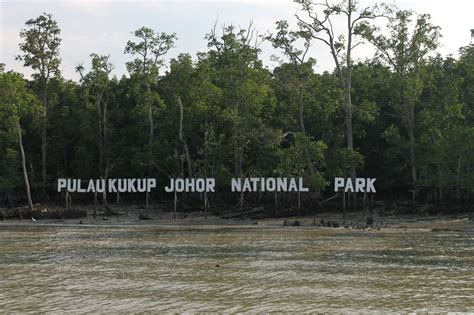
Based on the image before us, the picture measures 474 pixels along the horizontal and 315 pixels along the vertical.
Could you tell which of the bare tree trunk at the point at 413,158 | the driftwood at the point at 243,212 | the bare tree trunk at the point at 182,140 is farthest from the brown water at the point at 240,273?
the bare tree trunk at the point at 182,140

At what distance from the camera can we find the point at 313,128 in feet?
178

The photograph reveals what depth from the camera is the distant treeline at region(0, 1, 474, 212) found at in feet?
156

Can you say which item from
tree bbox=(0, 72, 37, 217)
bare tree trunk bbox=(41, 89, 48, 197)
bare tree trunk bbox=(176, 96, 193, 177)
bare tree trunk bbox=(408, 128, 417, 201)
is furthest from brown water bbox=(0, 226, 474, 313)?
bare tree trunk bbox=(41, 89, 48, 197)

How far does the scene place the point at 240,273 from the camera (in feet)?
60.6

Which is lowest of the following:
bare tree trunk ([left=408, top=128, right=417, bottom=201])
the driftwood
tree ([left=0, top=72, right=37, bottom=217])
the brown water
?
the brown water

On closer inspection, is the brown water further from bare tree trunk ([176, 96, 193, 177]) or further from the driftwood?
bare tree trunk ([176, 96, 193, 177])

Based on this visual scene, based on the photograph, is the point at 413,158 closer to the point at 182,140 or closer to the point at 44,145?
the point at 182,140

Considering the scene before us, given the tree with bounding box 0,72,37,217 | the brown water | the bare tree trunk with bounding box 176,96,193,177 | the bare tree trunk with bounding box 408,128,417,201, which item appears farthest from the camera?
the bare tree trunk with bounding box 176,96,193,177

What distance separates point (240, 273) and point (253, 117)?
32.5 meters

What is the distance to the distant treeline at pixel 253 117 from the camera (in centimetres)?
4756

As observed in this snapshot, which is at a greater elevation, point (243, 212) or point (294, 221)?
point (243, 212)

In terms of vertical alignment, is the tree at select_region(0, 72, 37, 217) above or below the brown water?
above

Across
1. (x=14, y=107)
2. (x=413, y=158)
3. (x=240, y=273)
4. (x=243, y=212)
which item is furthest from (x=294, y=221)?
(x=14, y=107)

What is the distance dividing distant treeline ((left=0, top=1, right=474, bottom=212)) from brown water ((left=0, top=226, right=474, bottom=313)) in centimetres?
1667
